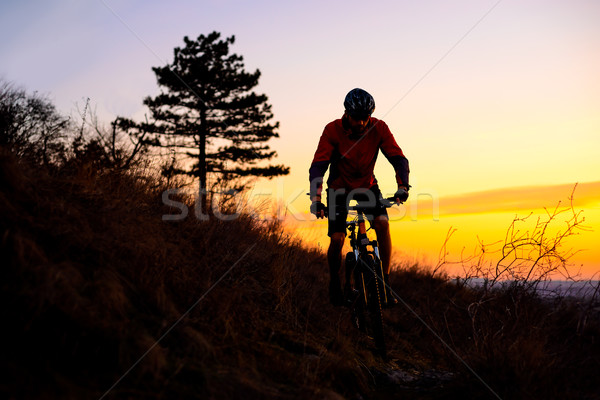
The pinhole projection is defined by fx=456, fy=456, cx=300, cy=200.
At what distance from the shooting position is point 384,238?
4953mm

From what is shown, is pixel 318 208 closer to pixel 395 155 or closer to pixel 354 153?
pixel 354 153

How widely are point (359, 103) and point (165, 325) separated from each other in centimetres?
288

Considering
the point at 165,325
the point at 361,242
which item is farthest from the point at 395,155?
the point at 165,325

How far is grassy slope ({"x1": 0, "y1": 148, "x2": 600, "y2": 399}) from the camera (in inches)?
107

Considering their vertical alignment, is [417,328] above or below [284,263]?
below

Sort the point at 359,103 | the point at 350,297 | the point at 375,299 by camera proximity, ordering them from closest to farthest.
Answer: the point at 375,299 < the point at 359,103 < the point at 350,297

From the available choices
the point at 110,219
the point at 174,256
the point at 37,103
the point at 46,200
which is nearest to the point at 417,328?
the point at 174,256

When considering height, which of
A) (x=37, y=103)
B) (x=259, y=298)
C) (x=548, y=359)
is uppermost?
(x=37, y=103)

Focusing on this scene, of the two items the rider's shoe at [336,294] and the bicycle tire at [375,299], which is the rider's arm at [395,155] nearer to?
the bicycle tire at [375,299]

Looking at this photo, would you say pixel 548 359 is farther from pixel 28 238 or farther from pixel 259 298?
pixel 28 238

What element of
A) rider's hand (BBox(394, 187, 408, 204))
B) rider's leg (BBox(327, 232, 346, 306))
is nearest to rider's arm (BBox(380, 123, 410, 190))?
rider's hand (BBox(394, 187, 408, 204))

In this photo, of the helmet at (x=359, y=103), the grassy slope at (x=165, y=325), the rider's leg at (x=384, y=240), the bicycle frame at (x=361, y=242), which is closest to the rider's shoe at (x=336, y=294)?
the grassy slope at (x=165, y=325)

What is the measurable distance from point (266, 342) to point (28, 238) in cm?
197

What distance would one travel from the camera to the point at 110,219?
13.1 feet
